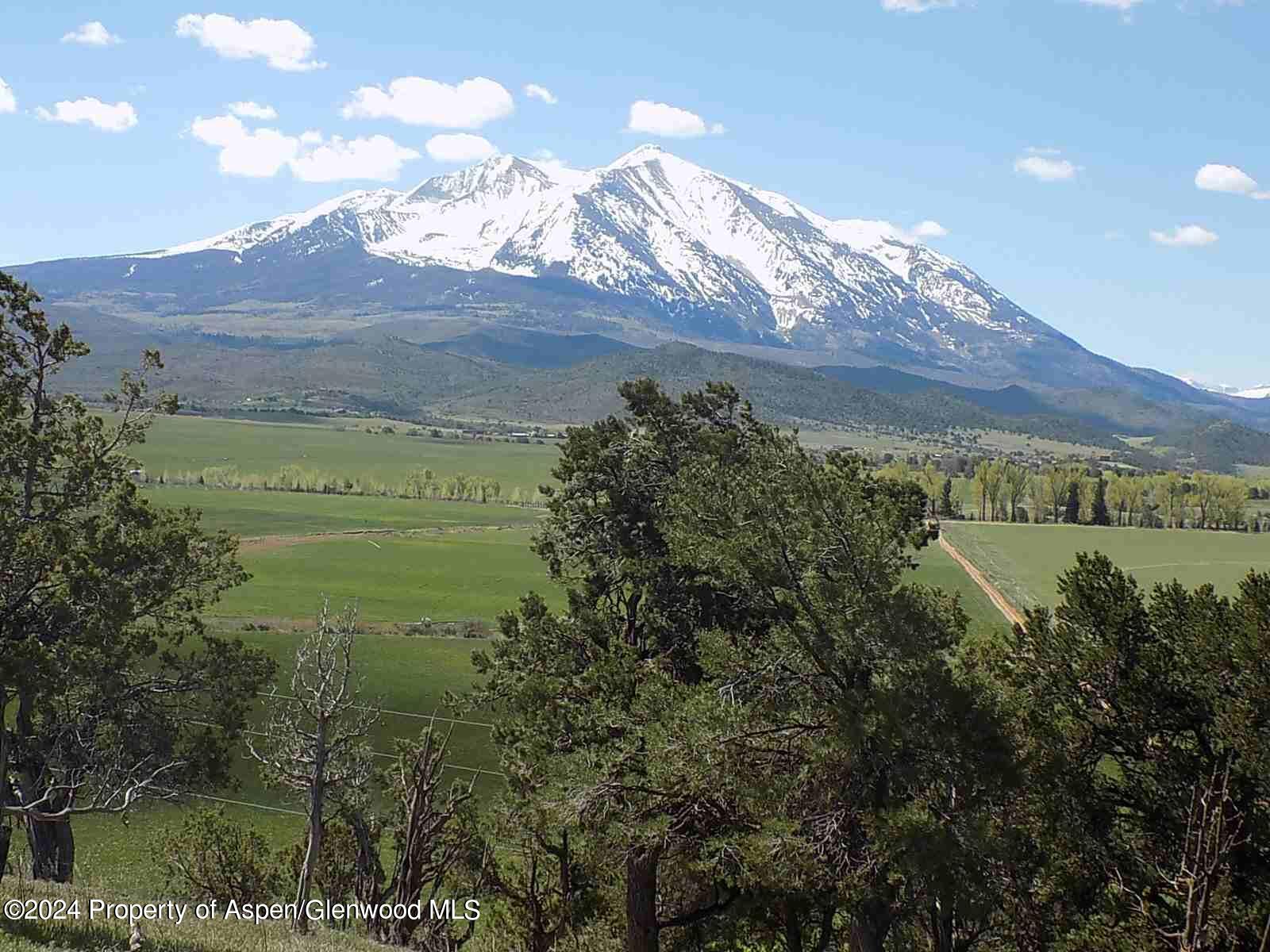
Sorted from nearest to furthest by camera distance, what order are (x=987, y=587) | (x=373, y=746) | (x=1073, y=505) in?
(x=373, y=746) < (x=987, y=587) < (x=1073, y=505)

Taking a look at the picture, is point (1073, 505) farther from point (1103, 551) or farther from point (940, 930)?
point (940, 930)

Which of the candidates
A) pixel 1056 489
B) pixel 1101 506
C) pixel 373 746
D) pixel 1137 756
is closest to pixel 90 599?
pixel 1137 756

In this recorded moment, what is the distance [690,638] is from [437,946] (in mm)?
8371

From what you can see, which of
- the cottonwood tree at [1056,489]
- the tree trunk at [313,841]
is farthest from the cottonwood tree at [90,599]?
the cottonwood tree at [1056,489]

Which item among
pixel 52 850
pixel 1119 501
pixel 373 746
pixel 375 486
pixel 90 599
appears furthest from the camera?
pixel 375 486

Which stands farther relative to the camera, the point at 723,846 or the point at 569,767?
the point at 569,767

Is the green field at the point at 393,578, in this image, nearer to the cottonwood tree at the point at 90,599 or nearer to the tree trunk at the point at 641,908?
the cottonwood tree at the point at 90,599

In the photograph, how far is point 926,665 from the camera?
17812mm

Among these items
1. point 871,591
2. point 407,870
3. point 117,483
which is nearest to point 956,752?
point 871,591

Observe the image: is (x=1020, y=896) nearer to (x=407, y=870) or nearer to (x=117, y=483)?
(x=407, y=870)

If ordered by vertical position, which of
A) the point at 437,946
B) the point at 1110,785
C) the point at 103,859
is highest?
the point at 1110,785

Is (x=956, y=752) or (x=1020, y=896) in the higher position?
(x=956, y=752)

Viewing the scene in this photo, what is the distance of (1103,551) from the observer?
105 m

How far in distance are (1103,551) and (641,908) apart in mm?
93501
